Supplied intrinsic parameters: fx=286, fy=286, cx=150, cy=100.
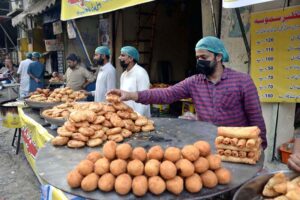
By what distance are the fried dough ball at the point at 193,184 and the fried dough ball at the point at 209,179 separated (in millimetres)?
36

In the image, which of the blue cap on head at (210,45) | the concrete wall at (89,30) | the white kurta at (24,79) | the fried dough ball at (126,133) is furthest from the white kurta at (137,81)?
the white kurta at (24,79)

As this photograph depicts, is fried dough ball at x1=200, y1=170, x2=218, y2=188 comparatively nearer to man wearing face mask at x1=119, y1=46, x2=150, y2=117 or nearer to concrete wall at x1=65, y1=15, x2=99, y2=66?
man wearing face mask at x1=119, y1=46, x2=150, y2=117

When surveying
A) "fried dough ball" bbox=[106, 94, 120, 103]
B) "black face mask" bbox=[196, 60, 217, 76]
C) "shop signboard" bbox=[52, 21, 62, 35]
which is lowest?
"fried dough ball" bbox=[106, 94, 120, 103]

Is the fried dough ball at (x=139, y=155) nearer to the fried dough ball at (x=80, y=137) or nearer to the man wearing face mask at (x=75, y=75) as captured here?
the fried dough ball at (x=80, y=137)

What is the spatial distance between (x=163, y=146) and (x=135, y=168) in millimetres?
656

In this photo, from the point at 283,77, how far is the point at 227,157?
2582mm

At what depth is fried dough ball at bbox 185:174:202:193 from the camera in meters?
1.45

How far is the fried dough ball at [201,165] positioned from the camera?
4.95ft

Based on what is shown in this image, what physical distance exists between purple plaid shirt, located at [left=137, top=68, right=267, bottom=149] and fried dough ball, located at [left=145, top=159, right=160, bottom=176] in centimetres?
137

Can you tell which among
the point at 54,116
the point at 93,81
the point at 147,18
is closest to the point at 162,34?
the point at 147,18

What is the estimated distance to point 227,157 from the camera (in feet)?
5.97

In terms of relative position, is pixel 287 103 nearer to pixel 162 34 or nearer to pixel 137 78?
pixel 137 78

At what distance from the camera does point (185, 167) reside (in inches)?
57.9

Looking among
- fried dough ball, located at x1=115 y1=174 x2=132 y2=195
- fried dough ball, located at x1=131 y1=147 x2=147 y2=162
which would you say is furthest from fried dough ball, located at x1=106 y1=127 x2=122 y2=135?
fried dough ball, located at x1=115 y1=174 x2=132 y2=195
